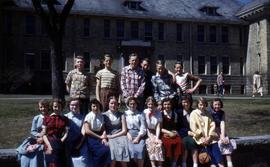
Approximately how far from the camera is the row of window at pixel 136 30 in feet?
126

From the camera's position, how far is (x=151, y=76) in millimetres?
8953

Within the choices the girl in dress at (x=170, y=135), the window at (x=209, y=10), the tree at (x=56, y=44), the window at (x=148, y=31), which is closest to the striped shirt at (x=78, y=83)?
the girl in dress at (x=170, y=135)

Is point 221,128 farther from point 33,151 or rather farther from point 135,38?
point 135,38

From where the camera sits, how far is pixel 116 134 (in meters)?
7.68

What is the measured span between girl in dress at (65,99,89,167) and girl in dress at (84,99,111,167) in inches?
4.5

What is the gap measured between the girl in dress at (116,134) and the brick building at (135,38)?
27.3 meters

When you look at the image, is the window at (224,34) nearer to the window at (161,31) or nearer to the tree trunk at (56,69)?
the window at (161,31)

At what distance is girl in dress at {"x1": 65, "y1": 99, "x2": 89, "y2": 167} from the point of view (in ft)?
23.6

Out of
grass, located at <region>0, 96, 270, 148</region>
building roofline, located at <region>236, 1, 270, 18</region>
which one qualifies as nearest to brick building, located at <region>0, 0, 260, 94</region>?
building roofline, located at <region>236, 1, 270, 18</region>

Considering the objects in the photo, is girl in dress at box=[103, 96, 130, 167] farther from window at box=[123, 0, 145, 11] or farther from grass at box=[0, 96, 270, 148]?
window at box=[123, 0, 145, 11]

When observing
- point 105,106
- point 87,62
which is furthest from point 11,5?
point 105,106

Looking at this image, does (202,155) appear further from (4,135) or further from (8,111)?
(8,111)

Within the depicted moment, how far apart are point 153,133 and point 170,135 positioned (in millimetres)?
312

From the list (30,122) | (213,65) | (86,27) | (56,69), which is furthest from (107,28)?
(30,122)
